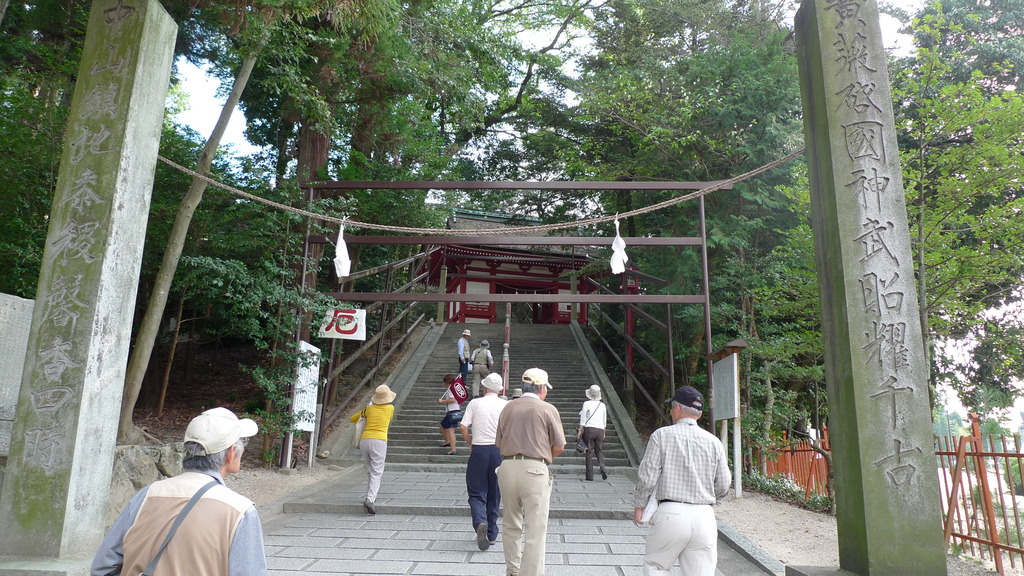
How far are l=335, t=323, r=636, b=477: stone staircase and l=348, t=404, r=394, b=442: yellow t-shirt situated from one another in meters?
3.09

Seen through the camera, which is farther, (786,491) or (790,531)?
(786,491)

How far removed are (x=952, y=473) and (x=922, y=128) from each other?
3.49 metres

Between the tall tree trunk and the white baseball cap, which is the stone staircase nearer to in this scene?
the tall tree trunk

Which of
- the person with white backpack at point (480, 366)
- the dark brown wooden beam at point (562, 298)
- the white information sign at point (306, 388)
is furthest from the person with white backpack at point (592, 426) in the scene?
the white information sign at point (306, 388)

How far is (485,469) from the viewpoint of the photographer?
5109 mm

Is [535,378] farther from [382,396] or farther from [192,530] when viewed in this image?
[192,530]

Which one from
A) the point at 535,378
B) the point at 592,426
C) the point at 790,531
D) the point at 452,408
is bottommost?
the point at 790,531

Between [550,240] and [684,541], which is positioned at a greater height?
[550,240]

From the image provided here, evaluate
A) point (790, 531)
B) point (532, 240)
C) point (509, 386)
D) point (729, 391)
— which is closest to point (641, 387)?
point (509, 386)

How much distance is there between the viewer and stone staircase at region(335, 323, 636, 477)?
32.6 feet

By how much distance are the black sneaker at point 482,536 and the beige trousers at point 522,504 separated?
3.20 feet

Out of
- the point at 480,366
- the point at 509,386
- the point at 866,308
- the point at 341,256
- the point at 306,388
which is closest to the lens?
the point at 866,308

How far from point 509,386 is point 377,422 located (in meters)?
7.09

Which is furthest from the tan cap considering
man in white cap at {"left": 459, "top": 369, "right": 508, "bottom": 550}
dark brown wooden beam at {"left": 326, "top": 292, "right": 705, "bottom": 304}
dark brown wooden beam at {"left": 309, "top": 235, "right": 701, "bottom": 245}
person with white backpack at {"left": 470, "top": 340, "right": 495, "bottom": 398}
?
person with white backpack at {"left": 470, "top": 340, "right": 495, "bottom": 398}
